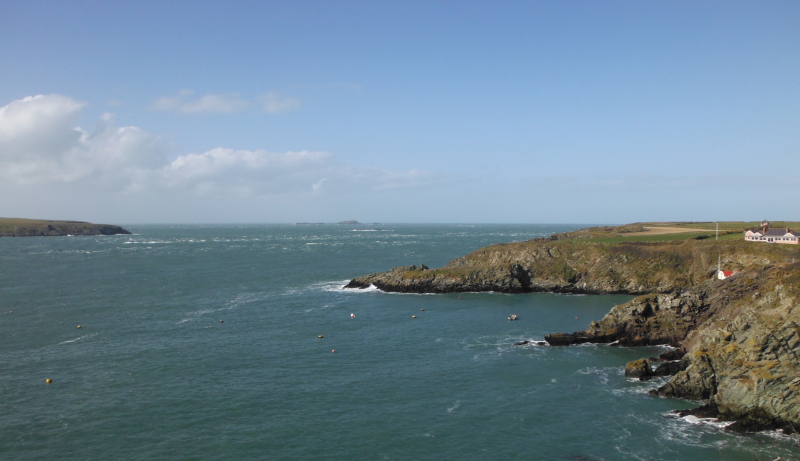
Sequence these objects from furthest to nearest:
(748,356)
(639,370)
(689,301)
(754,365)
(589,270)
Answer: (589,270)
(689,301)
(639,370)
(748,356)
(754,365)

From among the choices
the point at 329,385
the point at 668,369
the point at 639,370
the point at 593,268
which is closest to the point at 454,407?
the point at 329,385

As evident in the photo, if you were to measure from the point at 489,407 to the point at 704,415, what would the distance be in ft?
48.6

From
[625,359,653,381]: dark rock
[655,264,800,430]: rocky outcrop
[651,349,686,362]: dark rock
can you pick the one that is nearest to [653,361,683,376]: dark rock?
[625,359,653,381]: dark rock

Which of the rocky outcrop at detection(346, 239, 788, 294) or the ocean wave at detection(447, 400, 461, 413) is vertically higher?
the rocky outcrop at detection(346, 239, 788, 294)

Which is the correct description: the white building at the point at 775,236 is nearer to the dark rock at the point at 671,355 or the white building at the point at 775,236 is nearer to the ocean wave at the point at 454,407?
the dark rock at the point at 671,355

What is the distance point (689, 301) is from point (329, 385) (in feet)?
132

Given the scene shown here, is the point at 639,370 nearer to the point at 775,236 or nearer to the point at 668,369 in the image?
the point at 668,369

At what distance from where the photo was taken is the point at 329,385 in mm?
40250

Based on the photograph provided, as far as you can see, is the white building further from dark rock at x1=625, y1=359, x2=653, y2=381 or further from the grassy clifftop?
dark rock at x1=625, y1=359, x2=653, y2=381

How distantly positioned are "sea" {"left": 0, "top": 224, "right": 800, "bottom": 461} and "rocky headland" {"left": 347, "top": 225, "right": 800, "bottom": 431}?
7.58 feet

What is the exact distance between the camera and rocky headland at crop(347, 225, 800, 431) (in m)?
33.2

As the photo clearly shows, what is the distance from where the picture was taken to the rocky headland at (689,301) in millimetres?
33219

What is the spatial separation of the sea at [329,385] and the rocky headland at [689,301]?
7.58 ft

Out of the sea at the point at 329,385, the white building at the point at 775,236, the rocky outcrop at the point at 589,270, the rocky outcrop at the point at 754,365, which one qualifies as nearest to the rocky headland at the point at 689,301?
the rocky outcrop at the point at 754,365
